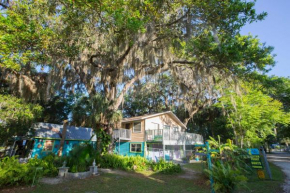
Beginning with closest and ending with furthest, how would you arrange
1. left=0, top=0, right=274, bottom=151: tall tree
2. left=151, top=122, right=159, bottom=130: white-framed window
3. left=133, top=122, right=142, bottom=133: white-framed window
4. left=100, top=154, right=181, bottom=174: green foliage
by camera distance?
left=0, top=0, right=274, bottom=151: tall tree, left=100, top=154, right=181, bottom=174: green foliage, left=133, top=122, right=142, bottom=133: white-framed window, left=151, top=122, right=159, bottom=130: white-framed window

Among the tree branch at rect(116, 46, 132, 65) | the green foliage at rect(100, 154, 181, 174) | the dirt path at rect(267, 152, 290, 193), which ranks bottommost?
the dirt path at rect(267, 152, 290, 193)

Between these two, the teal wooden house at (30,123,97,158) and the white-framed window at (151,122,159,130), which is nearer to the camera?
the teal wooden house at (30,123,97,158)

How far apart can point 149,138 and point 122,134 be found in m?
3.19

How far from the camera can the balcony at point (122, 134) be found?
58.0ft

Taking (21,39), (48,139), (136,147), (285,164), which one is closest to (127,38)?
(21,39)

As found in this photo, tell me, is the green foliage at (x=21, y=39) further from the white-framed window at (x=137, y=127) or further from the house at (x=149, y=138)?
the white-framed window at (x=137, y=127)

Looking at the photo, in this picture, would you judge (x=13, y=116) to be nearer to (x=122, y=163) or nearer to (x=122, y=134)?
(x=122, y=163)

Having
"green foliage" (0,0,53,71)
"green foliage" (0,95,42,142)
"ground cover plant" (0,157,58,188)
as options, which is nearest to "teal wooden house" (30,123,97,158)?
"green foliage" (0,95,42,142)

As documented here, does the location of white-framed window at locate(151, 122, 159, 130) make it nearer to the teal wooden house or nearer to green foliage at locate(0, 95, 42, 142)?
the teal wooden house

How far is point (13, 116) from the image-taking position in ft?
29.6

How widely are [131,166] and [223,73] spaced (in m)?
8.54

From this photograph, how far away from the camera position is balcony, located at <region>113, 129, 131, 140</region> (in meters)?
17.7

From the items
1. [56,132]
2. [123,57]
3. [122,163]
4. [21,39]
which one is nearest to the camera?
[21,39]

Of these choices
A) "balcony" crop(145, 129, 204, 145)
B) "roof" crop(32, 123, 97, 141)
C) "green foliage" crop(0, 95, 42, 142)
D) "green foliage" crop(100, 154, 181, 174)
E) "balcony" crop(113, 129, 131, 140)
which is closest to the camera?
"green foliage" crop(0, 95, 42, 142)
